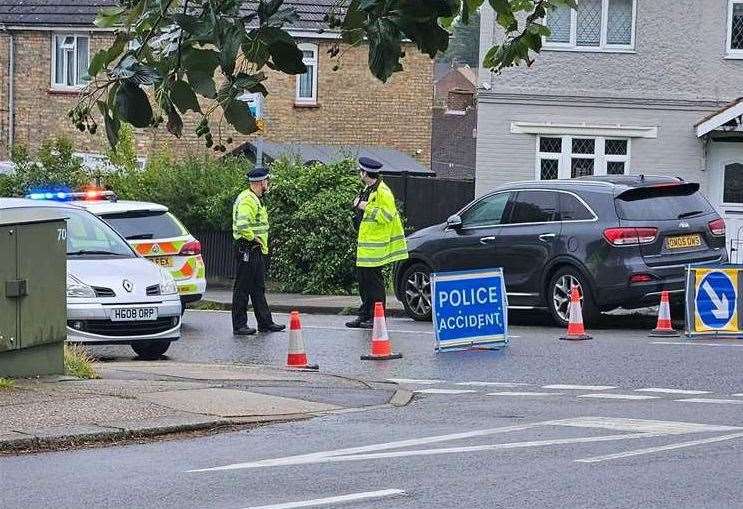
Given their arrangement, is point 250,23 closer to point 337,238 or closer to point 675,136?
point 337,238

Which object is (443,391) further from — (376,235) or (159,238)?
(159,238)

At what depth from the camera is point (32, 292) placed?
12.3 metres

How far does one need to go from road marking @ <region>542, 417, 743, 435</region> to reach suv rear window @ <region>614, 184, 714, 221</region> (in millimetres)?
7497

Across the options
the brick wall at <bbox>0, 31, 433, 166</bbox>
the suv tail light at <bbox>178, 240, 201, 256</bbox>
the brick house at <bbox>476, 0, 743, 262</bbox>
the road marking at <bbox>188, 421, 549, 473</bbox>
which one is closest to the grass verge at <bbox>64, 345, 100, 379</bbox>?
the road marking at <bbox>188, 421, 549, 473</bbox>

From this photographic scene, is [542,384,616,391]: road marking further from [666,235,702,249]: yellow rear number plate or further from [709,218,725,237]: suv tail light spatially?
[709,218,725,237]: suv tail light

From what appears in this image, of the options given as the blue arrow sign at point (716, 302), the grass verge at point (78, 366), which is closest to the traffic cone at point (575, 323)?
the blue arrow sign at point (716, 302)

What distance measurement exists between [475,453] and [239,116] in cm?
475

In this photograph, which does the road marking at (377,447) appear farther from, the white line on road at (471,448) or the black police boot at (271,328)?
the black police boot at (271,328)

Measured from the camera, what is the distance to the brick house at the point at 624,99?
2814 centimetres

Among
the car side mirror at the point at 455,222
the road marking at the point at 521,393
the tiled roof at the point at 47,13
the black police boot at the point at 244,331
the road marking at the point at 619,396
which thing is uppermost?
the tiled roof at the point at 47,13

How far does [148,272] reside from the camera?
15.3 m

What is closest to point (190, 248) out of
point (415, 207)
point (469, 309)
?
point (469, 309)

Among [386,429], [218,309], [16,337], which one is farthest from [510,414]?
[218,309]

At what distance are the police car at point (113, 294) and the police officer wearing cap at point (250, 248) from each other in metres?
1.98
